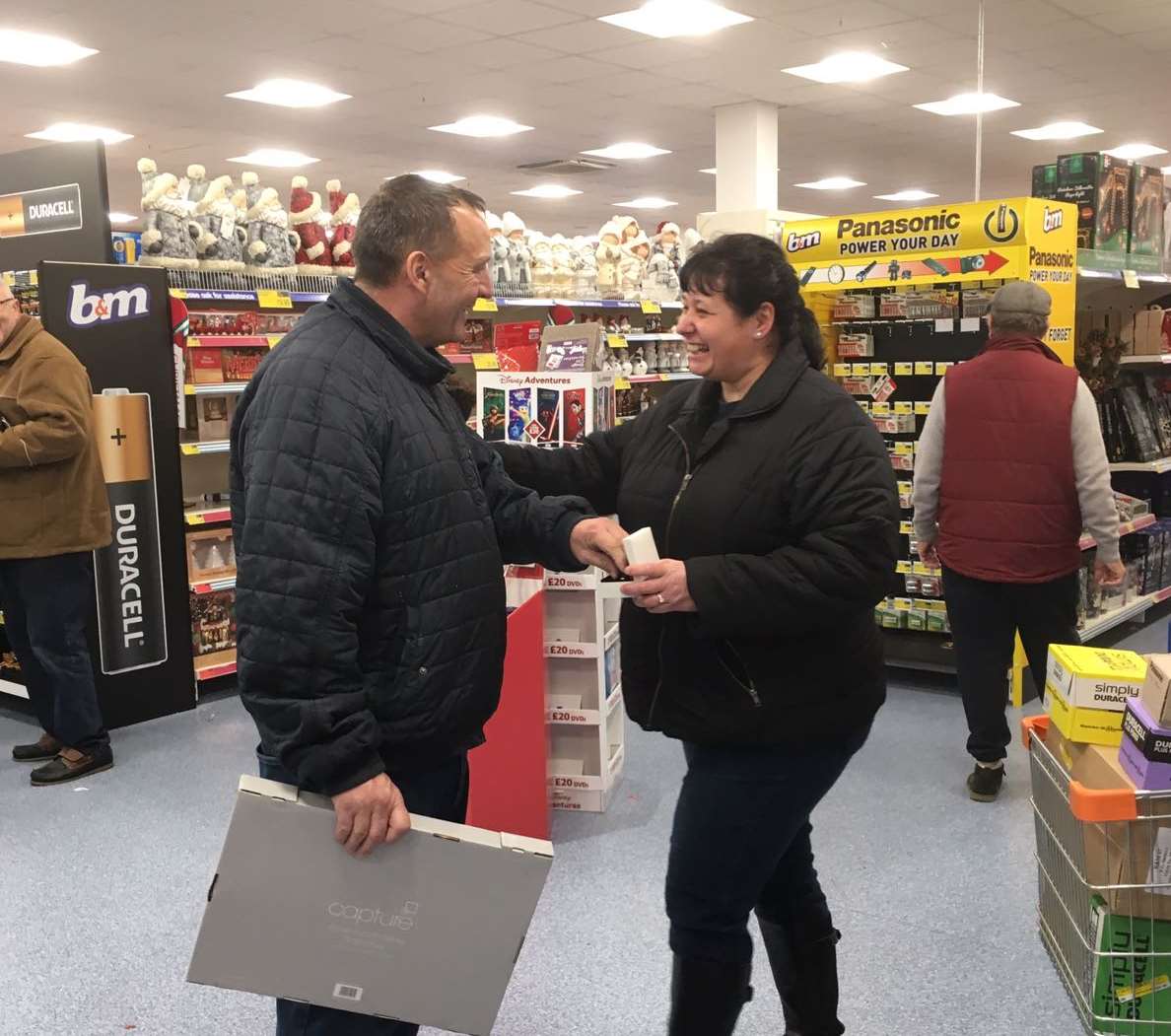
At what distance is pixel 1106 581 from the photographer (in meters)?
4.16

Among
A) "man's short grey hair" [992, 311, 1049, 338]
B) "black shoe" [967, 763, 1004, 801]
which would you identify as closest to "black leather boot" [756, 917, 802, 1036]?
"black shoe" [967, 763, 1004, 801]

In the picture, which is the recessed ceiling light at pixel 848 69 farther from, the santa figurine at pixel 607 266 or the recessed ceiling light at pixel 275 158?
the recessed ceiling light at pixel 275 158

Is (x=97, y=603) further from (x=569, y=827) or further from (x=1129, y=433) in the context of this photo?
(x=1129, y=433)

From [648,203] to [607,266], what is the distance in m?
11.3

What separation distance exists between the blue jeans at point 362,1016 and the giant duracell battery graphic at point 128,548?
342 cm

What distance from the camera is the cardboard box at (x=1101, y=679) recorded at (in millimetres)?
1847

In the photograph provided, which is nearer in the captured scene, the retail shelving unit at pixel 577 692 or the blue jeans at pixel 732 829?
the blue jeans at pixel 732 829

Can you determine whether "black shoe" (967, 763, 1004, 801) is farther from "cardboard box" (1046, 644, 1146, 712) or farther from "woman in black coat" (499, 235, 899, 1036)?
"cardboard box" (1046, 644, 1146, 712)

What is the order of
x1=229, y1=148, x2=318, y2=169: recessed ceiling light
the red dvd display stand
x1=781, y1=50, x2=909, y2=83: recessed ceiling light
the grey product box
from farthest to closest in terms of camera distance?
x1=229, y1=148, x2=318, y2=169: recessed ceiling light
x1=781, y1=50, x2=909, y2=83: recessed ceiling light
the red dvd display stand
the grey product box

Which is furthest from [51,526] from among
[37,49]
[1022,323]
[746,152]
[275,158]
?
[275,158]

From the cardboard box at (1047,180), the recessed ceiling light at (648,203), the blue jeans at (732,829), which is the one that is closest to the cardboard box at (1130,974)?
the blue jeans at (732,829)

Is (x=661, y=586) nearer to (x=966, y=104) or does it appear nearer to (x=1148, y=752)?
(x=1148, y=752)

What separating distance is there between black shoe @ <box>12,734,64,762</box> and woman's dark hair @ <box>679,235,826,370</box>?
372 cm

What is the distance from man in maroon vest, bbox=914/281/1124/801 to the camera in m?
4.05
